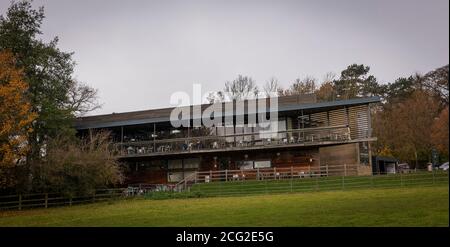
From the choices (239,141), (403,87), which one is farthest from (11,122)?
(403,87)

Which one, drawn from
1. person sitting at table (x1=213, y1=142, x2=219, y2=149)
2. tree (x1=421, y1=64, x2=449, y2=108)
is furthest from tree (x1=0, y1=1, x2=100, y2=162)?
tree (x1=421, y1=64, x2=449, y2=108)

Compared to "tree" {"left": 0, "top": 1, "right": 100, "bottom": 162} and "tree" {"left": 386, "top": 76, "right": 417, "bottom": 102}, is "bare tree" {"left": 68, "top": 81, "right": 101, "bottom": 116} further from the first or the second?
"tree" {"left": 386, "top": 76, "right": 417, "bottom": 102}

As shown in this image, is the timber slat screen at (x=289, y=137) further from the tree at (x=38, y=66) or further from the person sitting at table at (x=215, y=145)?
the tree at (x=38, y=66)

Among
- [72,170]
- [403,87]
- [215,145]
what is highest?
[403,87]

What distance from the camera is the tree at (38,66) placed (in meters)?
30.8

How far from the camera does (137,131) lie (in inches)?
1521

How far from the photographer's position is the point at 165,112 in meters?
40.2

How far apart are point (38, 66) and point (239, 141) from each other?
1434cm

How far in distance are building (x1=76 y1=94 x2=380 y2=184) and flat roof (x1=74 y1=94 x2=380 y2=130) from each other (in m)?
0.06

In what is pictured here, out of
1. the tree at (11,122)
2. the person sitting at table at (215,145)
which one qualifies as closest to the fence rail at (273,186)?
the tree at (11,122)

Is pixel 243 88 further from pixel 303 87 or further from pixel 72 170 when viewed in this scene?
pixel 72 170

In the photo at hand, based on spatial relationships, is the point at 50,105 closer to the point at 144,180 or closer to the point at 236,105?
the point at 144,180

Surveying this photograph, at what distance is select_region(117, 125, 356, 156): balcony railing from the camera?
1194 inches
